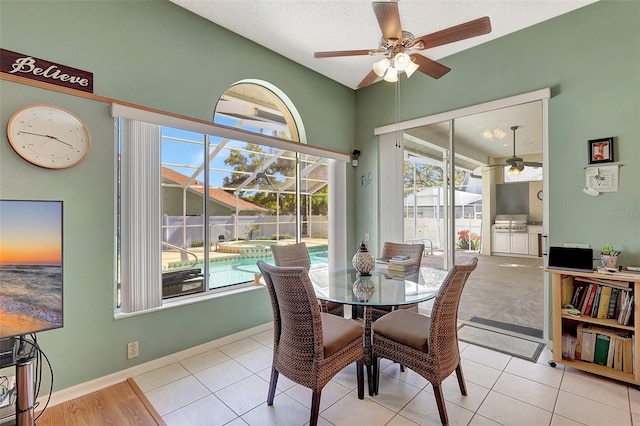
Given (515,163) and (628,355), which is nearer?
(628,355)

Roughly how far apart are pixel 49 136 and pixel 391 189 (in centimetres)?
361

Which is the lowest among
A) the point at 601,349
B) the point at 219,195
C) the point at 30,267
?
the point at 601,349

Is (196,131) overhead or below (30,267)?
overhead

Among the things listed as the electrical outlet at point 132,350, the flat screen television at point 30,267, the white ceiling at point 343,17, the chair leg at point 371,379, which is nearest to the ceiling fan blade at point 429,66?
the white ceiling at point 343,17

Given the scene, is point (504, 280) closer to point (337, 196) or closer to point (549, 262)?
point (549, 262)

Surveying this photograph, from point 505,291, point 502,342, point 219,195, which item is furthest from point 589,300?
point 219,195

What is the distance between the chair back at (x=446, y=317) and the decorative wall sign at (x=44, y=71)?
9.52 feet

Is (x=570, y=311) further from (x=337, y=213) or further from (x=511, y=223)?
(x=337, y=213)

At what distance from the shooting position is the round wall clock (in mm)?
1953

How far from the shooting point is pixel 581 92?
272cm

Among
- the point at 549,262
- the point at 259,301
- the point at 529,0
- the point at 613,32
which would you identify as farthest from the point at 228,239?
the point at 613,32

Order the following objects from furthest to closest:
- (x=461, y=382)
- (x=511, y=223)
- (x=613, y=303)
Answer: (x=511, y=223) < (x=613, y=303) < (x=461, y=382)

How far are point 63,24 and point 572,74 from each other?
4246 mm

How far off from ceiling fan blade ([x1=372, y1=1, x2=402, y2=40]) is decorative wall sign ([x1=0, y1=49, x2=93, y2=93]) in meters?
2.16
